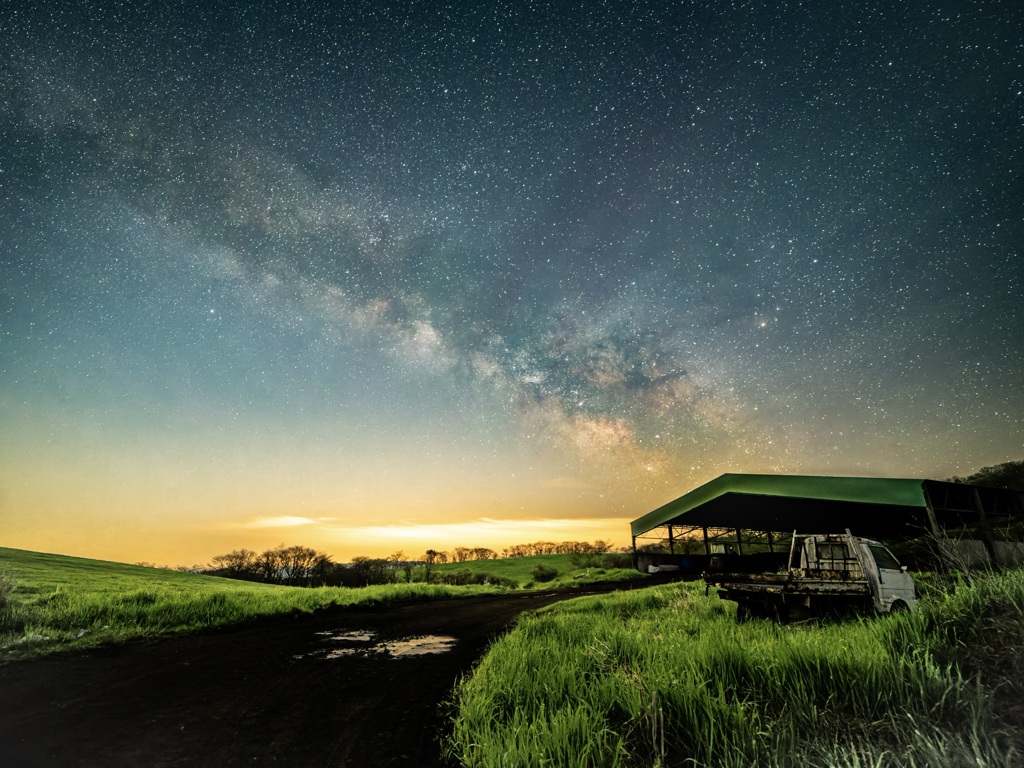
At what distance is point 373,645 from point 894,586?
1057 cm

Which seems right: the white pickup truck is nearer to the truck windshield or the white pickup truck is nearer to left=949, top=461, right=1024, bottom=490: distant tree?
the truck windshield

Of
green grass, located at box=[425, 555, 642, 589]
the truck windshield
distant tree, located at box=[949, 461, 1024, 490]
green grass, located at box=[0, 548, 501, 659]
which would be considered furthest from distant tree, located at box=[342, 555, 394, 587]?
distant tree, located at box=[949, 461, 1024, 490]

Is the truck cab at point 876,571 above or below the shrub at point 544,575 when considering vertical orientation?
above

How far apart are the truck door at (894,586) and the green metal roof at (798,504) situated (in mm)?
1427

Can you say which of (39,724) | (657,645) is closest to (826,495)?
(657,645)

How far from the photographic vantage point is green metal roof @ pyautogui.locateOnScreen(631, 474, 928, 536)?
14.2m

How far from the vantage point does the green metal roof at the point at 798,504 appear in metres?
14.2

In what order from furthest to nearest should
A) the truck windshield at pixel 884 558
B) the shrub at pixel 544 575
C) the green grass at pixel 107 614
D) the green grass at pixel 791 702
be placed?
the shrub at pixel 544 575, the truck windshield at pixel 884 558, the green grass at pixel 107 614, the green grass at pixel 791 702

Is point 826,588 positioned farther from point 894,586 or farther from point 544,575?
point 544,575

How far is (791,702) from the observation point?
396cm

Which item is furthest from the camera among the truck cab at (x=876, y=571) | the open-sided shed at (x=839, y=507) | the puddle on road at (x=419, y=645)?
the open-sided shed at (x=839, y=507)

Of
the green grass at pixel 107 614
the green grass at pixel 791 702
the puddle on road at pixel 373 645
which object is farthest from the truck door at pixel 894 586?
the green grass at pixel 107 614

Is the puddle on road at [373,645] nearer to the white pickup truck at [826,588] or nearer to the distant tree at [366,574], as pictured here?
the white pickup truck at [826,588]

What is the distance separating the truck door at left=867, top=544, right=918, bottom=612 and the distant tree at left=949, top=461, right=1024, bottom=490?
68.5 metres
